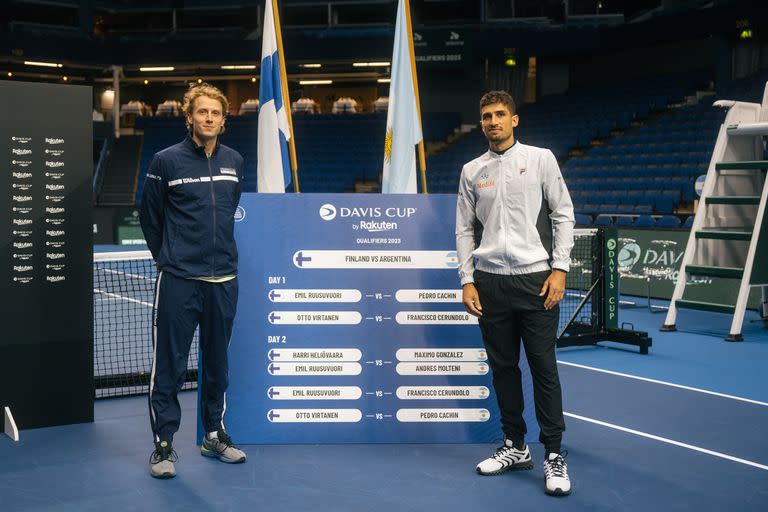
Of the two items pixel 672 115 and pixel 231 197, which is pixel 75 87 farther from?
→ pixel 672 115

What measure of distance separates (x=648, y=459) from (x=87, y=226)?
12.5ft

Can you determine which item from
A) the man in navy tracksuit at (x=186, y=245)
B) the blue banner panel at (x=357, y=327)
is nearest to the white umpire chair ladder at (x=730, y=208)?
the blue banner panel at (x=357, y=327)

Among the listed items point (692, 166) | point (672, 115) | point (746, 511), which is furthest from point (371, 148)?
point (746, 511)

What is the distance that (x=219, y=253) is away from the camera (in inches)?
168

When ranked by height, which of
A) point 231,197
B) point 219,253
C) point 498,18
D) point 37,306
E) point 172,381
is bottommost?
point 172,381

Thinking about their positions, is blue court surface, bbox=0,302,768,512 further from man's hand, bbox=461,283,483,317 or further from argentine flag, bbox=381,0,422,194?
argentine flag, bbox=381,0,422,194

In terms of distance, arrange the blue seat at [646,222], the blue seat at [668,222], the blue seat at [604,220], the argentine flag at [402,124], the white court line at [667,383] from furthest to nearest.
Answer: the blue seat at [604,220]
the blue seat at [646,222]
the blue seat at [668,222]
the argentine flag at [402,124]
the white court line at [667,383]

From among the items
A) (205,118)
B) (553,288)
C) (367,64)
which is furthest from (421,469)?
(367,64)

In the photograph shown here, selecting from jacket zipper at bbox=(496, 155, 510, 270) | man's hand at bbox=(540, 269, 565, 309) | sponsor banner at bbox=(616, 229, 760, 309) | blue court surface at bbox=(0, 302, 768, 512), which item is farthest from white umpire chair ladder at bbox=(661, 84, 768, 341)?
jacket zipper at bbox=(496, 155, 510, 270)

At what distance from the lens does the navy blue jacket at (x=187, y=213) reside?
164 inches

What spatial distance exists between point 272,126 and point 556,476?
3465 millimetres

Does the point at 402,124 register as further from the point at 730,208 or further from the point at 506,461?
the point at 730,208

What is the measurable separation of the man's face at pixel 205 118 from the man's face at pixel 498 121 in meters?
1.43

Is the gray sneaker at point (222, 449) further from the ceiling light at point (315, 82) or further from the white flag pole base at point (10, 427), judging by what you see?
the ceiling light at point (315, 82)
